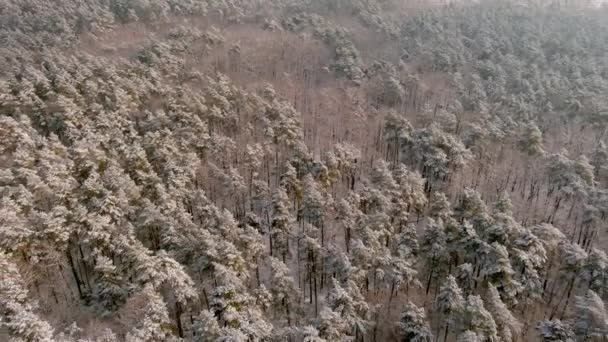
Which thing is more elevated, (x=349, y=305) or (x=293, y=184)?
(x=293, y=184)

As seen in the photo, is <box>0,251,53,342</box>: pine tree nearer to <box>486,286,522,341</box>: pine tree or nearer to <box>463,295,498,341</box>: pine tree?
<box>463,295,498,341</box>: pine tree

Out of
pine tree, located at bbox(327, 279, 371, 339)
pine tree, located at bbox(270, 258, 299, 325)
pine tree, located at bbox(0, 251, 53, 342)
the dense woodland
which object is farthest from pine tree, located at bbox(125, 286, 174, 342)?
pine tree, located at bbox(327, 279, 371, 339)

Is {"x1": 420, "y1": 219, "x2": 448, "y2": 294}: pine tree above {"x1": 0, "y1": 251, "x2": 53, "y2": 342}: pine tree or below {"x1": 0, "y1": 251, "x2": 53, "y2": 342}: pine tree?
below

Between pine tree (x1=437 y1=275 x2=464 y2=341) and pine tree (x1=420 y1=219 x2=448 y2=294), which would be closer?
pine tree (x1=437 y1=275 x2=464 y2=341)

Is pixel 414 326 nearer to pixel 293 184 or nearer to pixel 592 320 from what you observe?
pixel 592 320

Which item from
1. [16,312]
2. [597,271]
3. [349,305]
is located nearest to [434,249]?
[349,305]

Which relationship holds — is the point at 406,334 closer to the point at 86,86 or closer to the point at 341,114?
the point at 341,114

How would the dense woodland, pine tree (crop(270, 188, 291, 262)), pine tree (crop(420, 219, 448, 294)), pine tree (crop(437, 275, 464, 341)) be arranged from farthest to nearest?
1. pine tree (crop(270, 188, 291, 262))
2. pine tree (crop(420, 219, 448, 294))
3. the dense woodland
4. pine tree (crop(437, 275, 464, 341))

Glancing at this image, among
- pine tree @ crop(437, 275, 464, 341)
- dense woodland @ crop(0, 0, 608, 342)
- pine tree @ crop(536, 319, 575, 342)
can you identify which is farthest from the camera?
dense woodland @ crop(0, 0, 608, 342)
